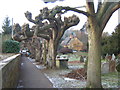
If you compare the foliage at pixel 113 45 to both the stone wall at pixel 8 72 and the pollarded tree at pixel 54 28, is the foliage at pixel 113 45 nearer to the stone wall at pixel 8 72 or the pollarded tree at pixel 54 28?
the pollarded tree at pixel 54 28

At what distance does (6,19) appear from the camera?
58.5m

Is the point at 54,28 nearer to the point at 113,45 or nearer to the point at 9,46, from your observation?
the point at 9,46

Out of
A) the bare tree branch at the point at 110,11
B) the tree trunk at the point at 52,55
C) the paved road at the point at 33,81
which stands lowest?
the paved road at the point at 33,81

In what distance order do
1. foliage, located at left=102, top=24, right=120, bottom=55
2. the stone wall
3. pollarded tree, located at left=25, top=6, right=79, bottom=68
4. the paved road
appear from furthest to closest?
foliage, located at left=102, top=24, right=120, bottom=55
pollarded tree, located at left=25, top=6, right=79, bottom=68
the paved road
the stone wall

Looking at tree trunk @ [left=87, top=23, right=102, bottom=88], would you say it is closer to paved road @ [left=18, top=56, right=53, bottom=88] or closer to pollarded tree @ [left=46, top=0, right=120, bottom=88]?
pollarded tree @ [left=46, top=0, right=120, bottom=88]

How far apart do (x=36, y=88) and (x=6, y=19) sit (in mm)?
55039

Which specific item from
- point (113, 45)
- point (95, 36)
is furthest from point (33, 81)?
point (113, 45)

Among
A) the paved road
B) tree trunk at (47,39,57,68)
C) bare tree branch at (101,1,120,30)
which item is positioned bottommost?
the paved road

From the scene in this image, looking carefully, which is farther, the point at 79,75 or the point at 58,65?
the point at 58,65

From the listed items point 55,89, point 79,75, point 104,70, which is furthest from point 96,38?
point 104,70

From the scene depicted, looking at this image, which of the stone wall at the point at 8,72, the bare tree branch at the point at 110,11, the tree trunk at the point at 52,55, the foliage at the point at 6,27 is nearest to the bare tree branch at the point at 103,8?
the bare tree branch at the point at 110,11

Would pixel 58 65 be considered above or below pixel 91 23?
below

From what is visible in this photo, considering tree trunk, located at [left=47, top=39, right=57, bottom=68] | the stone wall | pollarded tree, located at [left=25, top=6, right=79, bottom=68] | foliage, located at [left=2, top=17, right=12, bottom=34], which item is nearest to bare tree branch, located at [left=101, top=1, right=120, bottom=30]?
the stone wall

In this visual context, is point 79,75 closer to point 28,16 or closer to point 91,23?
point 91,23
